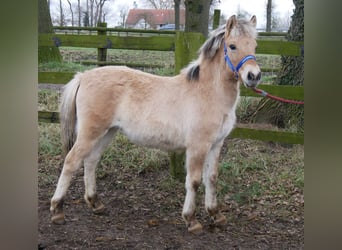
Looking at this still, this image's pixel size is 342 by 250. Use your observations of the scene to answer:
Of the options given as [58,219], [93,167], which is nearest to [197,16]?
[93,167]

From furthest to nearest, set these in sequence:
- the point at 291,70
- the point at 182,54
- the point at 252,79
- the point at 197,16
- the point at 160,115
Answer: the point at 182,54
the point at 291,70
the point at 160,115
the point at 197,16
the point at 252,79

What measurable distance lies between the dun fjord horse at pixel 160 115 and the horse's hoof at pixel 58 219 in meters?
0.11

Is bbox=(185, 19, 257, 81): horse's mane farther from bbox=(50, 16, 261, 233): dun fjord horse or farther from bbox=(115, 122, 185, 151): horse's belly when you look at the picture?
bbox=(115, 122, 185, 151): horse's belly

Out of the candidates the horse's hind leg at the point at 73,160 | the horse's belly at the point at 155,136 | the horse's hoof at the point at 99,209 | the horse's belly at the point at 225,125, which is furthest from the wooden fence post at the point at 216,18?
the horse's hoof at the point at 99,209

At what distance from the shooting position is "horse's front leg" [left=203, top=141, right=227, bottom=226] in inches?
77.4

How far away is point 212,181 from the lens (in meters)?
2.01

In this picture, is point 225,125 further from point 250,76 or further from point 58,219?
point 58,219

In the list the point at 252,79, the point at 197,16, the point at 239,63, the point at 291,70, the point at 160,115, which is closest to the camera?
the point at 252,79

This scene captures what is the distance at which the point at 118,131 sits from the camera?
2066mm

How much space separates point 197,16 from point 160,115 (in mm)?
532
